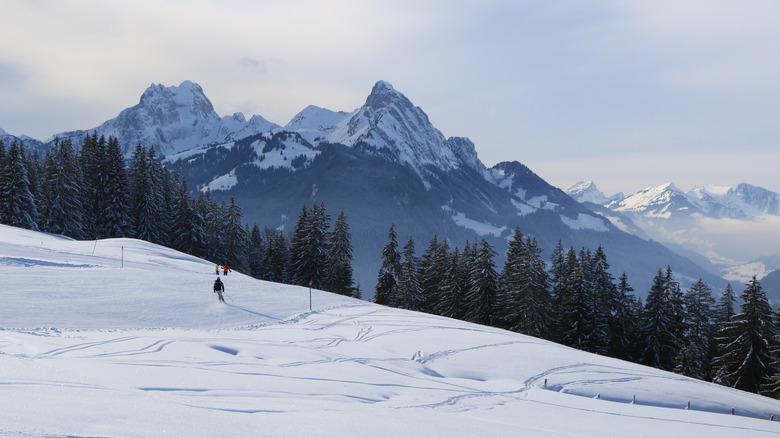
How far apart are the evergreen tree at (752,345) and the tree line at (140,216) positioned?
3820 centimetres

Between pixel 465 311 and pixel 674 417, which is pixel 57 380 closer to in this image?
pixel 674 417

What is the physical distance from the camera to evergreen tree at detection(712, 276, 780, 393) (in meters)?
33.5

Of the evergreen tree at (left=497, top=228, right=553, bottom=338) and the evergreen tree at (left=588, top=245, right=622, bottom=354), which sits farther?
the evergreen tree at (left=588, top=245, right=622, bottom=354)

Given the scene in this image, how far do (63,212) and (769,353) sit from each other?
218ft

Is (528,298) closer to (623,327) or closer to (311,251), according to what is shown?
(623,327)

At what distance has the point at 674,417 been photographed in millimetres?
14977

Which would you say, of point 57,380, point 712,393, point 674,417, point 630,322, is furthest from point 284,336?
point 630,322

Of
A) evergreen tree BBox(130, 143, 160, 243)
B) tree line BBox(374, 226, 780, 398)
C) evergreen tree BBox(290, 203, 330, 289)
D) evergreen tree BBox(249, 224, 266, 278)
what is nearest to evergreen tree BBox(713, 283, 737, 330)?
tree line BBox(374, 226, 780, 398)

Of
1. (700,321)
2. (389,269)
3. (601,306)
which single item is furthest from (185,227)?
(700,321)

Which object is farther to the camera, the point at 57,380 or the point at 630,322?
the point at 630,322

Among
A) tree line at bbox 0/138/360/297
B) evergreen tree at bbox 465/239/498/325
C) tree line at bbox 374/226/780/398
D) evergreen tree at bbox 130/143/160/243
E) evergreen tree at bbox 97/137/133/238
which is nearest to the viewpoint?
tree line at bbox 374/226/780/398

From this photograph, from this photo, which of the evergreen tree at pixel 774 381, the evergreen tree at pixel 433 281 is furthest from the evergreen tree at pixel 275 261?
the evergreen tree at pixel 774 381

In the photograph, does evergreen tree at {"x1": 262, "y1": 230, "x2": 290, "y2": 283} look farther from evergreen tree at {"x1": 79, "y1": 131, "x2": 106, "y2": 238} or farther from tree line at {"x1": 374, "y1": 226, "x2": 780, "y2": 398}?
evergreen tree at {"x1": 79, "y1": 131, "x2": 106, "y2": 238}

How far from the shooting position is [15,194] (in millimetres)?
50000
